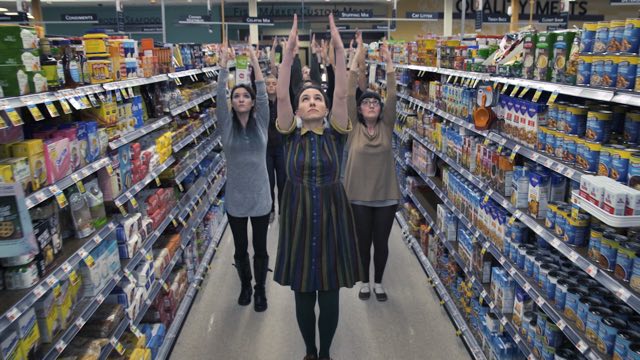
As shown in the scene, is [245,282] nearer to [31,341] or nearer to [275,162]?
[275,162]

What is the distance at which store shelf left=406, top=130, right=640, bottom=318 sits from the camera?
2.11 metres

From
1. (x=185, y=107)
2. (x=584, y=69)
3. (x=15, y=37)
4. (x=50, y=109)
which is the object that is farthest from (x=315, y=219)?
(x=185, y=107)

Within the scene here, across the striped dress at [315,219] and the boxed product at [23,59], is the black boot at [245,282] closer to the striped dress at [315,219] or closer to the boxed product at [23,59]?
the striped dress at [315,219]

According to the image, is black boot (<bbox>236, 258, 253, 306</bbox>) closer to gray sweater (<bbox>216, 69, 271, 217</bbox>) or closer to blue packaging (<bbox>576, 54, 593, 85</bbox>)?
gray sweater (<bbox>216, 69, 271, 217</bbox>)

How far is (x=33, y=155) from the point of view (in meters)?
2.39

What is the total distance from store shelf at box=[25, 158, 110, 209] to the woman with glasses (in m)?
2.02

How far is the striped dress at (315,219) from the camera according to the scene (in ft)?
10.2

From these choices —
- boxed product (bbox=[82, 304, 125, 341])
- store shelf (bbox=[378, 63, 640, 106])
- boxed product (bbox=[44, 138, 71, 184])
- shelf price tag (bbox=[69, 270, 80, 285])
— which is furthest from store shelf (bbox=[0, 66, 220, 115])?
store shelf (bbox=[378, 63, 640, 106])

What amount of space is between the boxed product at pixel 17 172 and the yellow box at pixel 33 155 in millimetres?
31

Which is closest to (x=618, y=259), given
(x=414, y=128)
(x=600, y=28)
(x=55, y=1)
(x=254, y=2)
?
(x=600, y=28)

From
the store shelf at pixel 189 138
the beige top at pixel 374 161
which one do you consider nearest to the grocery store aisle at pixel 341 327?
the beige top at pixel 374 161

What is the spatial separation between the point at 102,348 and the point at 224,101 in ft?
6.48

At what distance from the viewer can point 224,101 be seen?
4.07 metres

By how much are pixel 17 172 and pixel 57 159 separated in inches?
15.0
